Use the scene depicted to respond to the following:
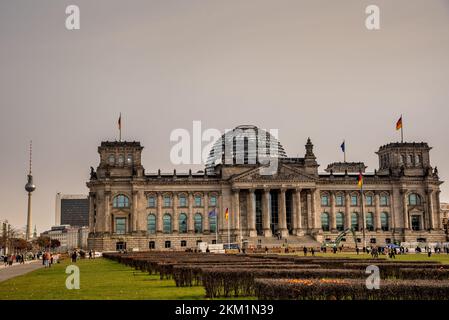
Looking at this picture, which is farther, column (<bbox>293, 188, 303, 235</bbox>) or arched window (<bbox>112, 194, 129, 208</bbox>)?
column (<bbox>293, 188, 303, 235</bbox>)

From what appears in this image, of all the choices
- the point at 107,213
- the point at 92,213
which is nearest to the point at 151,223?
the point at 107,213

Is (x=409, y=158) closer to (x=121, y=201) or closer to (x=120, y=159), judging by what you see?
(x=120, y=159)

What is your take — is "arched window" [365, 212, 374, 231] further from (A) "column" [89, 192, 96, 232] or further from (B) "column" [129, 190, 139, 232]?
(A) "column" [89, 192, 96, 232]

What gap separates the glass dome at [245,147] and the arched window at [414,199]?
33614 millimetres

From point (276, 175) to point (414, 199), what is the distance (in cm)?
3182

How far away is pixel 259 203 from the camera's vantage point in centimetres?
13512

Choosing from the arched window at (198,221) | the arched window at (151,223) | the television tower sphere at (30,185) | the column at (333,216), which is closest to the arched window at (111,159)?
the arched window at (151,223)

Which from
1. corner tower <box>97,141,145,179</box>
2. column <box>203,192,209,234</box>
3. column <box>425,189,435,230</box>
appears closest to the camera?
corner tower <box>97,141,145,179</box>

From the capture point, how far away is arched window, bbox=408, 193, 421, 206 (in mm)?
138625

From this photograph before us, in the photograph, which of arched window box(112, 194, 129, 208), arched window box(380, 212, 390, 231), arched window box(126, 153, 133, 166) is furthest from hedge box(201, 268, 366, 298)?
arched window box(380, 212, 390, 231)

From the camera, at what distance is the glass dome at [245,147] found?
152875 millimetres

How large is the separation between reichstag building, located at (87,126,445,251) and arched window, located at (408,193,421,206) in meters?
0.11

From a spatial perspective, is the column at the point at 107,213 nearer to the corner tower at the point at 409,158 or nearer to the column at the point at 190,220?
the column at the point at 190,220
